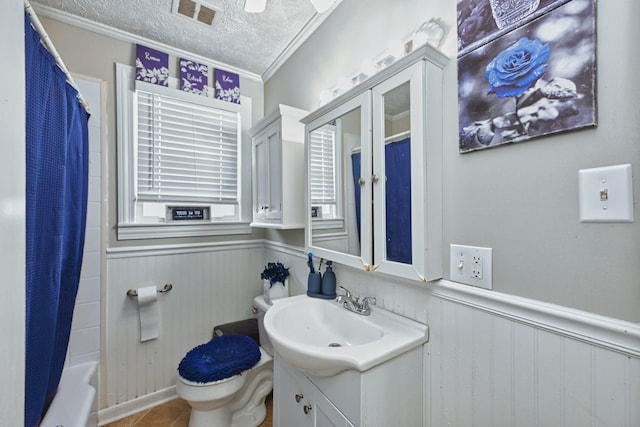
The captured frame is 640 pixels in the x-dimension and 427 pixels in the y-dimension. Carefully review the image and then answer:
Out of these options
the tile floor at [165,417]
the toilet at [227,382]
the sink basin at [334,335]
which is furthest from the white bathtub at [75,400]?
the sink basin at [334,335]

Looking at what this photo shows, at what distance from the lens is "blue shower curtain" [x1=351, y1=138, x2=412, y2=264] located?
98 cm

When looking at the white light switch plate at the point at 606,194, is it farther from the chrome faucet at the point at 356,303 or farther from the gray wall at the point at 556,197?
the chrome faucet at the point at 356,303

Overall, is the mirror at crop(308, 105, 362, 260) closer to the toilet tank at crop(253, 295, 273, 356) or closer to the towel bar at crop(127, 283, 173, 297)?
the toilet tank at crop(253, 295, 273, 356)

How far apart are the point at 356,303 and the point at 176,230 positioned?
1.37 m

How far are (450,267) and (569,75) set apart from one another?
0.62 metres

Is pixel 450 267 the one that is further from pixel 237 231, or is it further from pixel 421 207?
pixel 237 231

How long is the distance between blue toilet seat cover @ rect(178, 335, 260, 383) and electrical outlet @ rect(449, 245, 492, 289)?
1.21 metres

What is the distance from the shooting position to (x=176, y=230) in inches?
74.0

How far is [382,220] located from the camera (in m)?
1.07

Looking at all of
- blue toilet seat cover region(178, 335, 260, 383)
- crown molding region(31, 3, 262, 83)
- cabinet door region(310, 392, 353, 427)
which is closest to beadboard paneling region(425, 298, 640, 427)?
cabinet door region(310, 392, 353, 427)

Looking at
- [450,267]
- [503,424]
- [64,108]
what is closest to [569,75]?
[450,267]

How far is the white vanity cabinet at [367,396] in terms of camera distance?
0.86 m

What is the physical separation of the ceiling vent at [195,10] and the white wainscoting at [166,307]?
1.43 meters

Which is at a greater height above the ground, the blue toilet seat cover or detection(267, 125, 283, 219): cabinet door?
detection(267, 125, 283, 219): cabinet door
